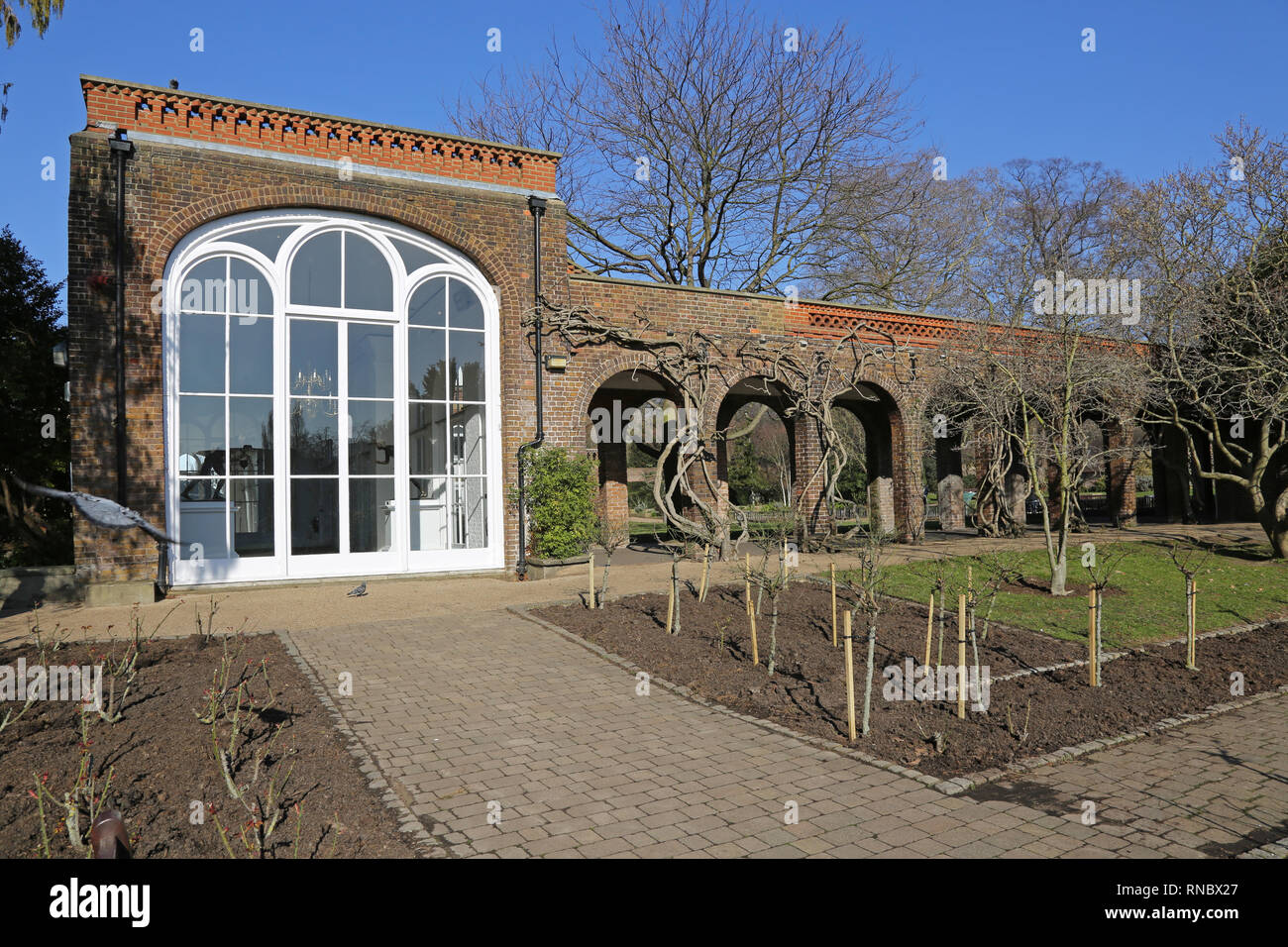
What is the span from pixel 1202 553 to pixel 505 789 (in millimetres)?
14344

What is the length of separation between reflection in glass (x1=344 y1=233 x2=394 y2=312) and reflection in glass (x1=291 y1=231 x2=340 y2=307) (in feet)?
0.49

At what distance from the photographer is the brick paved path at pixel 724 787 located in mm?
3893

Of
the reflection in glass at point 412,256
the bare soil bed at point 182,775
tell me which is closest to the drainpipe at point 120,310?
the reflection in glass at point 412,256

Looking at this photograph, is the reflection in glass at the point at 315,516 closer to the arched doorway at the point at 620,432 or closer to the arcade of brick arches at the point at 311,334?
the arcade of brick arches at the point at 311,334

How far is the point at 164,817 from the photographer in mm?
4027

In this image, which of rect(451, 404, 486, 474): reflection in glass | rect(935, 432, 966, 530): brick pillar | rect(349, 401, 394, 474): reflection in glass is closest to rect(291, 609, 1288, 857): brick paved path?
rect(349, 401, 394, 474): reflection in glass

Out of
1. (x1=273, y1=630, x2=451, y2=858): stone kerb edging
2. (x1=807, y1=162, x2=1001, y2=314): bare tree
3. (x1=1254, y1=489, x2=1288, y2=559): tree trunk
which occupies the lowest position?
(x1=273, y1=630, x2=451, y2=858): stone kerb edging

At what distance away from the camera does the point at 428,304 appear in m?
12.4

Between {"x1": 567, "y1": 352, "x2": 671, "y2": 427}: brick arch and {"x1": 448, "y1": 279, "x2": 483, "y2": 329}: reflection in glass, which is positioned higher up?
{"x1": 448, "y1": 279, "x2": 483, "y2": 329}: reflection in glass

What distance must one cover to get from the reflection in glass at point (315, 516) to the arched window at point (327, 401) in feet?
0.06

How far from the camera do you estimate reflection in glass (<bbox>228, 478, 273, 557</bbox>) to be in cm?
1095

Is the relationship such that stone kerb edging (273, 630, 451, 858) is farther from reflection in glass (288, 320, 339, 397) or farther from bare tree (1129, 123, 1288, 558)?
bare tree (1129, 123, 1288, 558)

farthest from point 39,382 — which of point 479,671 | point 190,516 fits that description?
point 479,671

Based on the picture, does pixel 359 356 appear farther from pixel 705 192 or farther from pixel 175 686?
pixel 705 192
